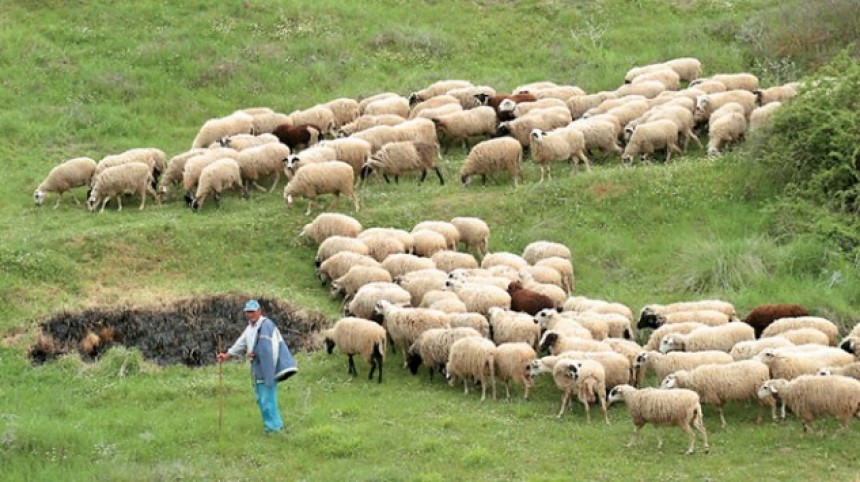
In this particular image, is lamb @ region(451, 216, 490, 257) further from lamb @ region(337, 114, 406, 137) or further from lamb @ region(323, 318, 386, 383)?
lamb @ region(337, 114, 406, 137)

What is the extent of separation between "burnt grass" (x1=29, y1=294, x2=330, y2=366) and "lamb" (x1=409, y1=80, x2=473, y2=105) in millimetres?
10742

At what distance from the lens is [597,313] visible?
20.3 metres

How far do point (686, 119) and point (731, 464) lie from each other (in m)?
13.9

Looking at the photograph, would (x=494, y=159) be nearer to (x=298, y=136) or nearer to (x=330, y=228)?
(x=330, y=228)

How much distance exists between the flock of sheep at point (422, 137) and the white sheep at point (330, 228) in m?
1.13

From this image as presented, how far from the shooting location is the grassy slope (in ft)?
53.5

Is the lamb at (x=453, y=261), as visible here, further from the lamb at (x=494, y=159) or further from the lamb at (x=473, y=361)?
the lamb at (x=473, y=361)

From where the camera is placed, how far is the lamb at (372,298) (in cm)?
2083

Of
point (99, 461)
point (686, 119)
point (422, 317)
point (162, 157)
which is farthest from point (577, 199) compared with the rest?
point (99, 461)

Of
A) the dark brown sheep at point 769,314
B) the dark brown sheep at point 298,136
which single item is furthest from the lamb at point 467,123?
the dark brown sheep at point 769,314

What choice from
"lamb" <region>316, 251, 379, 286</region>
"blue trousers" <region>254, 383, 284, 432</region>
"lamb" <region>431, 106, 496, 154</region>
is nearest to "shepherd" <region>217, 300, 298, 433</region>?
"blue trousers" <region>254, 383, 284, 432</region>

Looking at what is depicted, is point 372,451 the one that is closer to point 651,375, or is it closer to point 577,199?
point 651,375

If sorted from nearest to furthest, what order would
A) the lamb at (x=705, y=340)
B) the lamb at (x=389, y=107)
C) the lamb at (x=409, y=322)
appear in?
1. the lamb at (x=705, y=340)
2. the lamb at (x=409, y=322)
3. the lamb at (x=389, y=107)

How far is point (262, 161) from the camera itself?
26.8 meters
